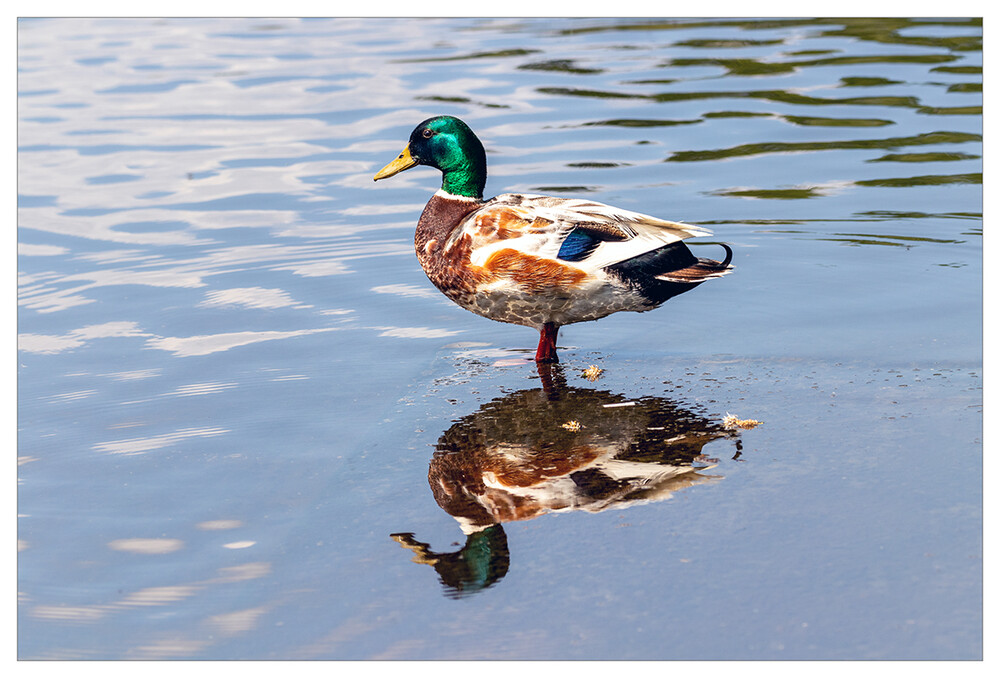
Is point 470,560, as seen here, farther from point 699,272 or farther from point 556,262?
point 699,272

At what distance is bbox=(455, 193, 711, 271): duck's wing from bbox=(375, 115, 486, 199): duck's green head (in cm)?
45

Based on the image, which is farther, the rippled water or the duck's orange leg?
the duck's orange leg

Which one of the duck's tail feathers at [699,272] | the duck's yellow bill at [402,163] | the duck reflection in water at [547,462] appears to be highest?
the duck's yellow bill at [402,163]

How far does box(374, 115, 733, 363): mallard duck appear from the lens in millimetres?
A: 5465

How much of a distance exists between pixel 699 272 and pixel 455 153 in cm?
146

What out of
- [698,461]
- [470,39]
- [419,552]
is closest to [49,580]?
[419,552]

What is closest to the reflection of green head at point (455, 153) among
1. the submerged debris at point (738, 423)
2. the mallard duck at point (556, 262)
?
the mallard duck at point (556, 262)

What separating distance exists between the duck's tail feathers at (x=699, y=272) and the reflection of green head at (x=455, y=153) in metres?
1.17

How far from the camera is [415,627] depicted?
341cm

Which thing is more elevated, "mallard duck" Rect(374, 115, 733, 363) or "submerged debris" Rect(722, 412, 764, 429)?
"mallard duck" Rect(374, 115, 733, 363)

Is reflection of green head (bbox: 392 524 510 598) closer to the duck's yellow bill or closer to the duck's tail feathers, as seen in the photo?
the duck's tail feathers

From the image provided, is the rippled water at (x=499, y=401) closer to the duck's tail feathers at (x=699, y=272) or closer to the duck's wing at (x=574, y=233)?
the duck's tail feathers at (x=699, y=272)

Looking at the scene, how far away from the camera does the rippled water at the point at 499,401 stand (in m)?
3.50

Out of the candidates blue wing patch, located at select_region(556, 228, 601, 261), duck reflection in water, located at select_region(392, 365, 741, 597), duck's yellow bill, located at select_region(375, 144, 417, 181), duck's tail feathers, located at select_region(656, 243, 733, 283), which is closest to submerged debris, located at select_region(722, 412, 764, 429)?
duck reflection in water, located at select_region(392, 365, 741, 597)
